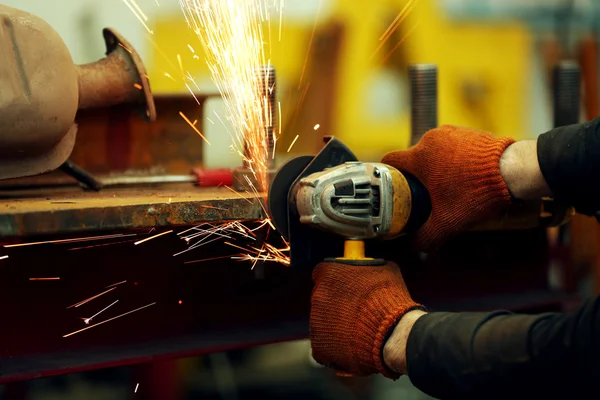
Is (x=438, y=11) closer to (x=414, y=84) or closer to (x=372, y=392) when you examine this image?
(x=414, y=84)

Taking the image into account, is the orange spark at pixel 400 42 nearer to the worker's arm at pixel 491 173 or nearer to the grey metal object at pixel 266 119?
the grey metal object at pixel 266 119

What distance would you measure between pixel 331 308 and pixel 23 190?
2.95 feet

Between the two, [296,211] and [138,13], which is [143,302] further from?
[138,13]

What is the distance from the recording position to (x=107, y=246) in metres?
1.53

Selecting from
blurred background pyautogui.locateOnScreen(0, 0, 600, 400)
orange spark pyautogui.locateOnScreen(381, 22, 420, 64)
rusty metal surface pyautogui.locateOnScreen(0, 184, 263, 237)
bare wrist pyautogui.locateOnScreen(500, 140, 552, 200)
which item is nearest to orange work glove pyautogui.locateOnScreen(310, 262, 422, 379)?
rusty metal surface pyautogui.locateOnScreen(0, 184, 263, 237)

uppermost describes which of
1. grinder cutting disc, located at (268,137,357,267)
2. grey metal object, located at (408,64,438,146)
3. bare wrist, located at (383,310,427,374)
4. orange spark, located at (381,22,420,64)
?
orange spark, located at (381,22,420,64)

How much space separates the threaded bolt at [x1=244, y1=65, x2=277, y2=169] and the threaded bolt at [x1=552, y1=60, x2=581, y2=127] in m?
0.99

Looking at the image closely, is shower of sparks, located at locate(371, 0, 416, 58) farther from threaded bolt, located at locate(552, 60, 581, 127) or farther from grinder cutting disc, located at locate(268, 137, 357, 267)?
grinder cutting disc, located at locate(268, 137, 357, 267)

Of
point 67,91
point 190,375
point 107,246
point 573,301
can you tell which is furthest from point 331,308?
point 190,375

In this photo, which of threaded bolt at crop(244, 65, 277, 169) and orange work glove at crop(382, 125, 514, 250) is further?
threaded bolt at crop(244, 65, 277, 169)

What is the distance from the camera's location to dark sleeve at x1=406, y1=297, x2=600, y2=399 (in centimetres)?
107

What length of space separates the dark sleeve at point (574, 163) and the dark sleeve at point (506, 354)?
0.34 metres

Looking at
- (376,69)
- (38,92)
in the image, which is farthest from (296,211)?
(376,69)

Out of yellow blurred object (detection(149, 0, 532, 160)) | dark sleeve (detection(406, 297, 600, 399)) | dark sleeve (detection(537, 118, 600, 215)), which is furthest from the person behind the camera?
yellow blurred object (detection(149, 0, 532, 160))
